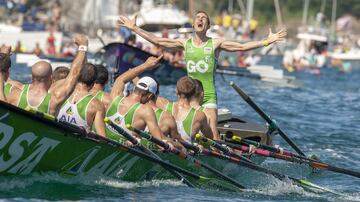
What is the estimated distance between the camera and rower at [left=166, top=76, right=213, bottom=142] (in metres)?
13.1

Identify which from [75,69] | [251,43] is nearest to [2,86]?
[75,69]

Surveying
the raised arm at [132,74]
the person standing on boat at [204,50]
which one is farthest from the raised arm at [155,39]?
the raised arm at [132,74]

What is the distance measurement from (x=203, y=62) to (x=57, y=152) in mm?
3498

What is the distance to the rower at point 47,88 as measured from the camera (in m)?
11.3

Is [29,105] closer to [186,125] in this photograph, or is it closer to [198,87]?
[186,125]

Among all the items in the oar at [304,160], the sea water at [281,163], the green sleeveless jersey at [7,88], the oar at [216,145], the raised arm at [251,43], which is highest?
the raised arm at [251,43]

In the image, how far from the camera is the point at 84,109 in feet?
40.0

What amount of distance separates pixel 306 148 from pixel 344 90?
16.9 m

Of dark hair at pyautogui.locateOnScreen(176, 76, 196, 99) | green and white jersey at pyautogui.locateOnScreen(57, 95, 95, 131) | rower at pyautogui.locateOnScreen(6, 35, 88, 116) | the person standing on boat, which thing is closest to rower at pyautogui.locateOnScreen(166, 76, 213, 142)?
dark hair at pyautogui.locateOnScreen(176, 76, 196, 99)

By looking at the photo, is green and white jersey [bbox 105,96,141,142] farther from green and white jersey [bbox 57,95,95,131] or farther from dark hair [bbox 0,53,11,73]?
dark hair [bbox 0,53,11,73]

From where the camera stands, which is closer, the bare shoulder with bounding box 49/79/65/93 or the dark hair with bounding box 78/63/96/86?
the bare shoulder with bounding box 49/79/65/93

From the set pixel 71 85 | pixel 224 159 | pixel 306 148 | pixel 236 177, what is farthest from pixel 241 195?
pixel 306 148

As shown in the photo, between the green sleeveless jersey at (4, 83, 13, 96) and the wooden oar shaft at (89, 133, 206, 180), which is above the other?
the green sleeveless jersey at (4, 83, 13, 96)

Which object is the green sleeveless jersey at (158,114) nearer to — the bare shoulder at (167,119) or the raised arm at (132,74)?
the bare shoulder at (167,119)
